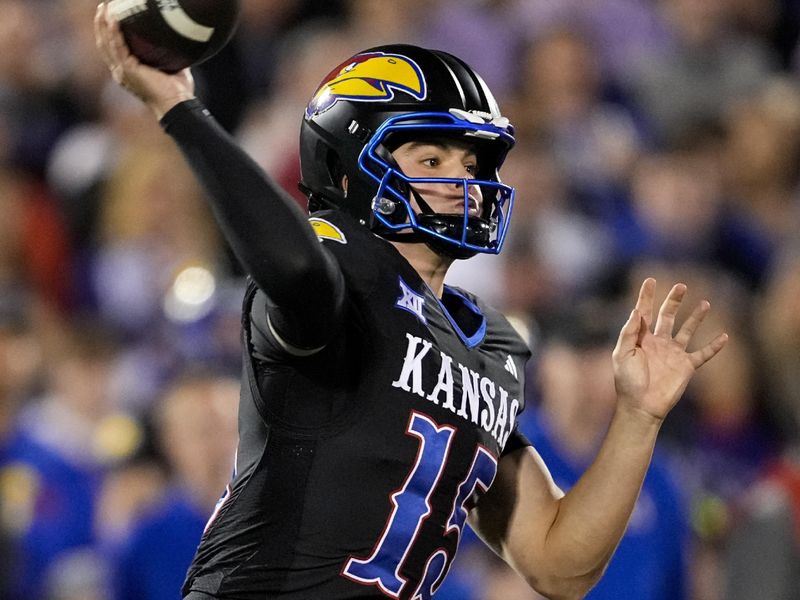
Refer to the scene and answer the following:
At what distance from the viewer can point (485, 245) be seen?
119 inches

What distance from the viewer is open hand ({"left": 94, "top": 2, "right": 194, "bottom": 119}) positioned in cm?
258

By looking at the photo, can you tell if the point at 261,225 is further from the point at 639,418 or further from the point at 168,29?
the point at 639,418

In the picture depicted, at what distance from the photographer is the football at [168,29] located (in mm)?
2582

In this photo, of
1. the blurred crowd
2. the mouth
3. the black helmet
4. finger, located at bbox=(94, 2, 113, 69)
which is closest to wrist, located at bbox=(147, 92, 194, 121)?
finger, located at bbox=(94, 2, 113, 69)

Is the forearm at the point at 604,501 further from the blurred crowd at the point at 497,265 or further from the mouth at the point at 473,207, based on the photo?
the blurred crowd at the point at 497,265

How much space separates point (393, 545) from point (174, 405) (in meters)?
2.70

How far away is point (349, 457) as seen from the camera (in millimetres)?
2752

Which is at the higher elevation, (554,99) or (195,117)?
(195,117)

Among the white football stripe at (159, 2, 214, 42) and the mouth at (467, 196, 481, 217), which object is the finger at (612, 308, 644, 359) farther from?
the white football stripe at (159, 2, 214, 42)

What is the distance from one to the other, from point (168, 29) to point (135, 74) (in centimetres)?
10

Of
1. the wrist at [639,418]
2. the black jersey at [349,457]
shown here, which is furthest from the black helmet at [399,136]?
the wrist at [639,418]

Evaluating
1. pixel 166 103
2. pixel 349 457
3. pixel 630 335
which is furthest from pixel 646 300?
pixel 166 103

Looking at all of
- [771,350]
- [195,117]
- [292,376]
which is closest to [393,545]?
[292,376]

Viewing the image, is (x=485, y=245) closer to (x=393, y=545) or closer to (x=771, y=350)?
(x=393, y=545)
